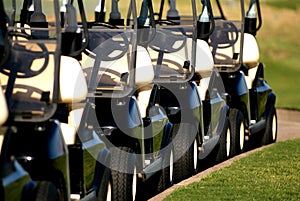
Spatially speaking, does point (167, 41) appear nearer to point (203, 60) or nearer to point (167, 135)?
point (203, 60)

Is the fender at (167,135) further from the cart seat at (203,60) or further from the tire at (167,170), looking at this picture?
the cart seat at (203,60)

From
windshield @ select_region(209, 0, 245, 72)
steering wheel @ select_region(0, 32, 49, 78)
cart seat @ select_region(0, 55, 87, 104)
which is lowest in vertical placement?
windshield @ select_region(209, 0, 245, 72)

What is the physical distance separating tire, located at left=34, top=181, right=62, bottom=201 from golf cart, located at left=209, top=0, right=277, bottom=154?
242 inches

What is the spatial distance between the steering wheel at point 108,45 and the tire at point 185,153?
5.23 feet

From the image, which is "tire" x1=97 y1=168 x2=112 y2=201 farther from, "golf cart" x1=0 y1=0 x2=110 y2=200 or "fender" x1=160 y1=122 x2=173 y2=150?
"fender" x1=160 y1=122 x2=173 y2=150

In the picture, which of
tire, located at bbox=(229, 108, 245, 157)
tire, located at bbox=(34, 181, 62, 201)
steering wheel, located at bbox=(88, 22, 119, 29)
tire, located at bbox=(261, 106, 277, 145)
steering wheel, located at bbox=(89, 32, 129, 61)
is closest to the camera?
tire, located at bbox=(34, 181, 62, 201)

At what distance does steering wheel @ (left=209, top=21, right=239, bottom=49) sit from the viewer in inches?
542

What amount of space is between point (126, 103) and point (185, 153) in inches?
82.2

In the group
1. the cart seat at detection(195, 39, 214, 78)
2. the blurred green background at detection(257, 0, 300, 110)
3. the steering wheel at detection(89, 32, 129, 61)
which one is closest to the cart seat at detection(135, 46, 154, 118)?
the steering wheel at detection(89, 32, 129, 61)

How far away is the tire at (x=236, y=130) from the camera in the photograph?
13203 millimetres

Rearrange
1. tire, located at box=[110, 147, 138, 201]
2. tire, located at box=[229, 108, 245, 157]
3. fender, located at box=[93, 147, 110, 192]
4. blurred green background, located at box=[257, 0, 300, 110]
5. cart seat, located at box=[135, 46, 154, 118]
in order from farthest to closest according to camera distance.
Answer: blurred green background, located at box=[257, 0, 300, 110] < tire, located at box=[229, 108, 245, 157] < cart seat, located at box=[135, 46, 154, 118] < tire, located at box=[110, 147, 138, 201] < fender, located at box=[93, 147, 110, 192]

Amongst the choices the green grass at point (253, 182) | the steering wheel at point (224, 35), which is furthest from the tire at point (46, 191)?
the steering wheel at point (224, 35)

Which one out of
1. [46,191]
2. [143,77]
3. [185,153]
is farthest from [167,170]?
[46,191]

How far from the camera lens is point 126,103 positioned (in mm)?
9375
